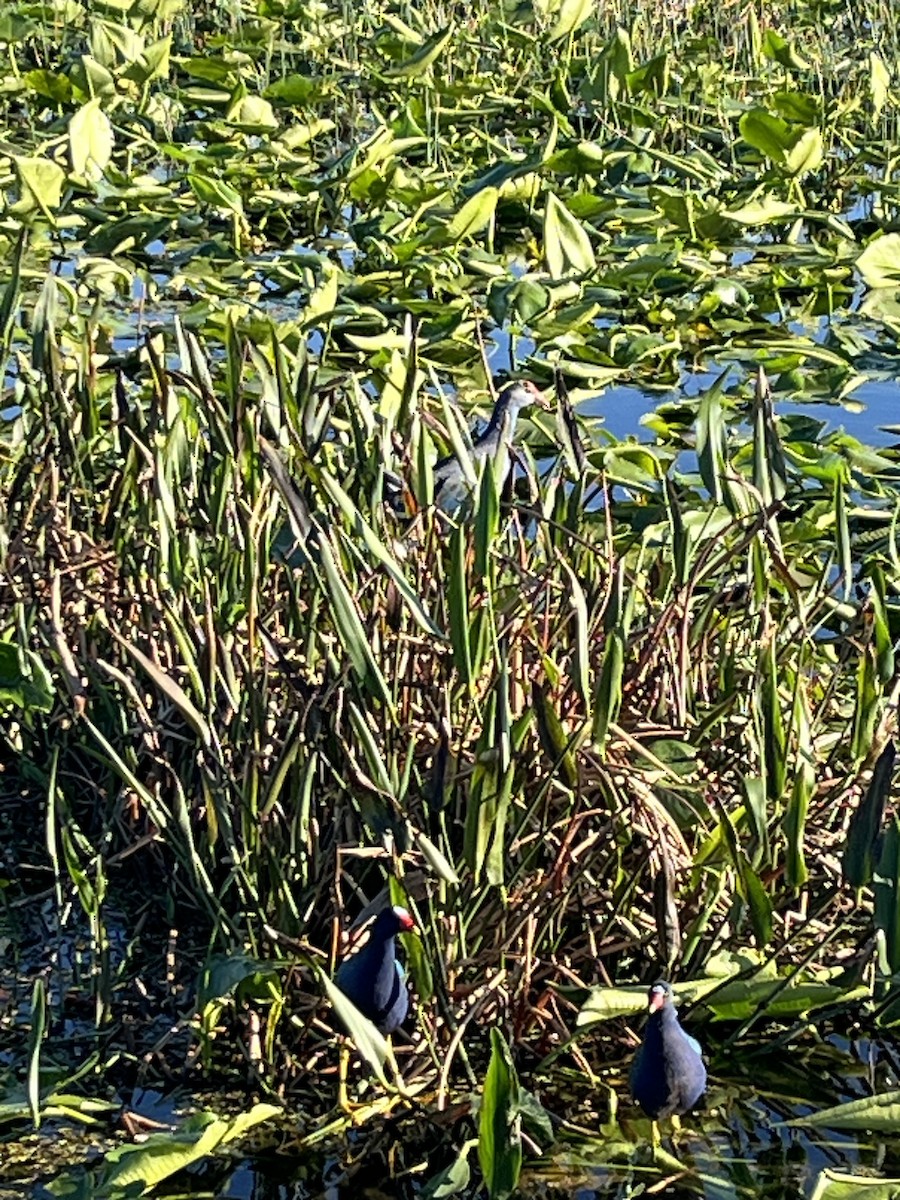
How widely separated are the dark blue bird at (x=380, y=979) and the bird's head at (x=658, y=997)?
1.02 feet

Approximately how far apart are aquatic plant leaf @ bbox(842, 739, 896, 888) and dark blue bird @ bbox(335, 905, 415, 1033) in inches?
21.6

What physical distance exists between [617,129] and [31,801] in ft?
15.1

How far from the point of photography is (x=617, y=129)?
23.7 ft

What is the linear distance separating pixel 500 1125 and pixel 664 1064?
1.18 ft

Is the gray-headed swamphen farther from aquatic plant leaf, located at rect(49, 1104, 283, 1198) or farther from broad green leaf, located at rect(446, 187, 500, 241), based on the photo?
aquatic plant leaf, located at rect(49, 1104, 283, 1198)

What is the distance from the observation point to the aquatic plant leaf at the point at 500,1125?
2.16m

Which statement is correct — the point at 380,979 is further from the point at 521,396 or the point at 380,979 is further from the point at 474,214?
the point at 474,214

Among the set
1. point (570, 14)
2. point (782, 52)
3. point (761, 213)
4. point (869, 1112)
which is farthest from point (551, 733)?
point (782, 52)

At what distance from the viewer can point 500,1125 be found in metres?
2.23

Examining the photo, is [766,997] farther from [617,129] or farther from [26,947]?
[617,129]

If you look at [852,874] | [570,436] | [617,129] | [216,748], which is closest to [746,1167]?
[852,874]

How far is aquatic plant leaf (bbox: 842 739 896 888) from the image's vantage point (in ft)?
7.88

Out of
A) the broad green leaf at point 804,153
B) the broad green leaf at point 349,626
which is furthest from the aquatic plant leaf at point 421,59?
the broad green leaf at point 349,626

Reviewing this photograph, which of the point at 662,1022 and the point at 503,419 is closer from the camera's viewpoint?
the point at 662,1022
